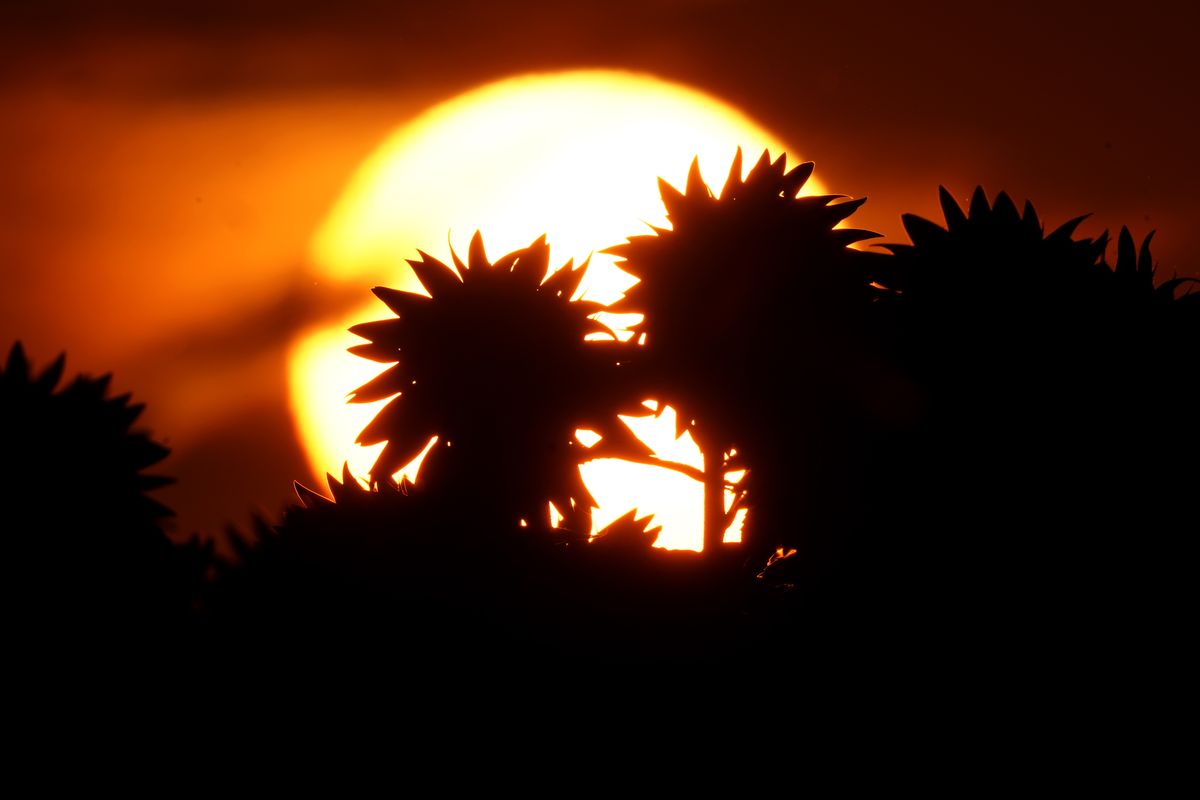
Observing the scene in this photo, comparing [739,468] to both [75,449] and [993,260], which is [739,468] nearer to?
[993,260]

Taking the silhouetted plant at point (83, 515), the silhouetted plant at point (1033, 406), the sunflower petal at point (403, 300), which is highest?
the sunflower petal at point (403, 300)

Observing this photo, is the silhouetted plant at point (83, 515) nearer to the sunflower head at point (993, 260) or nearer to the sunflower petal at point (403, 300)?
the sunflower petal at point (403, 300)

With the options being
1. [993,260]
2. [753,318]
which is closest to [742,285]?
[753,318]

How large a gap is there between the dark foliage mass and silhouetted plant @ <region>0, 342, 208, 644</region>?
21mm

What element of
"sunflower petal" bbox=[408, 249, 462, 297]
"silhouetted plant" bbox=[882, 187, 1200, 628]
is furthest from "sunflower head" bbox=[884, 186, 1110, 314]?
"sunflower petal" bbox=[408, 249, 462, 297]

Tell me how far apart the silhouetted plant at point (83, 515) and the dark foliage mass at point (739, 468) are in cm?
2

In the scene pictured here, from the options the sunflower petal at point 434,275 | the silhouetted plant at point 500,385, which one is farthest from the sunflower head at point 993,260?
the sunflower petal at point 434,275

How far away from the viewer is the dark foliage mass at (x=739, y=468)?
9.11 metres

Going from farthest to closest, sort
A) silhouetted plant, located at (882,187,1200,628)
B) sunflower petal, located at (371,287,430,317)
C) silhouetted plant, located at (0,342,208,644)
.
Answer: sunflower petal, located at (371,287,430,317) → silhouetted plant, located at (882,187,1200,628) → silhouetted plant, located at (0,342,208,644)

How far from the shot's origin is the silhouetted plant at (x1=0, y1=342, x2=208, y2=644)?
8414mm

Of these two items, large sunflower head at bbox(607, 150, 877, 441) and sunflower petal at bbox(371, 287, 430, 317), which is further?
sunflower petal at bbox(371, 287, 430, 317)

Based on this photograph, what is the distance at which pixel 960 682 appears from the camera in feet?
33.2

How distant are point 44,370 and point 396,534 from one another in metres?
3.06

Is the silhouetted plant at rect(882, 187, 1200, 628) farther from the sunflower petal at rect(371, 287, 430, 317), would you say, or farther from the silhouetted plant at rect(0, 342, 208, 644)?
the silhouetted plant at rect(0, 342, 208, 644)
